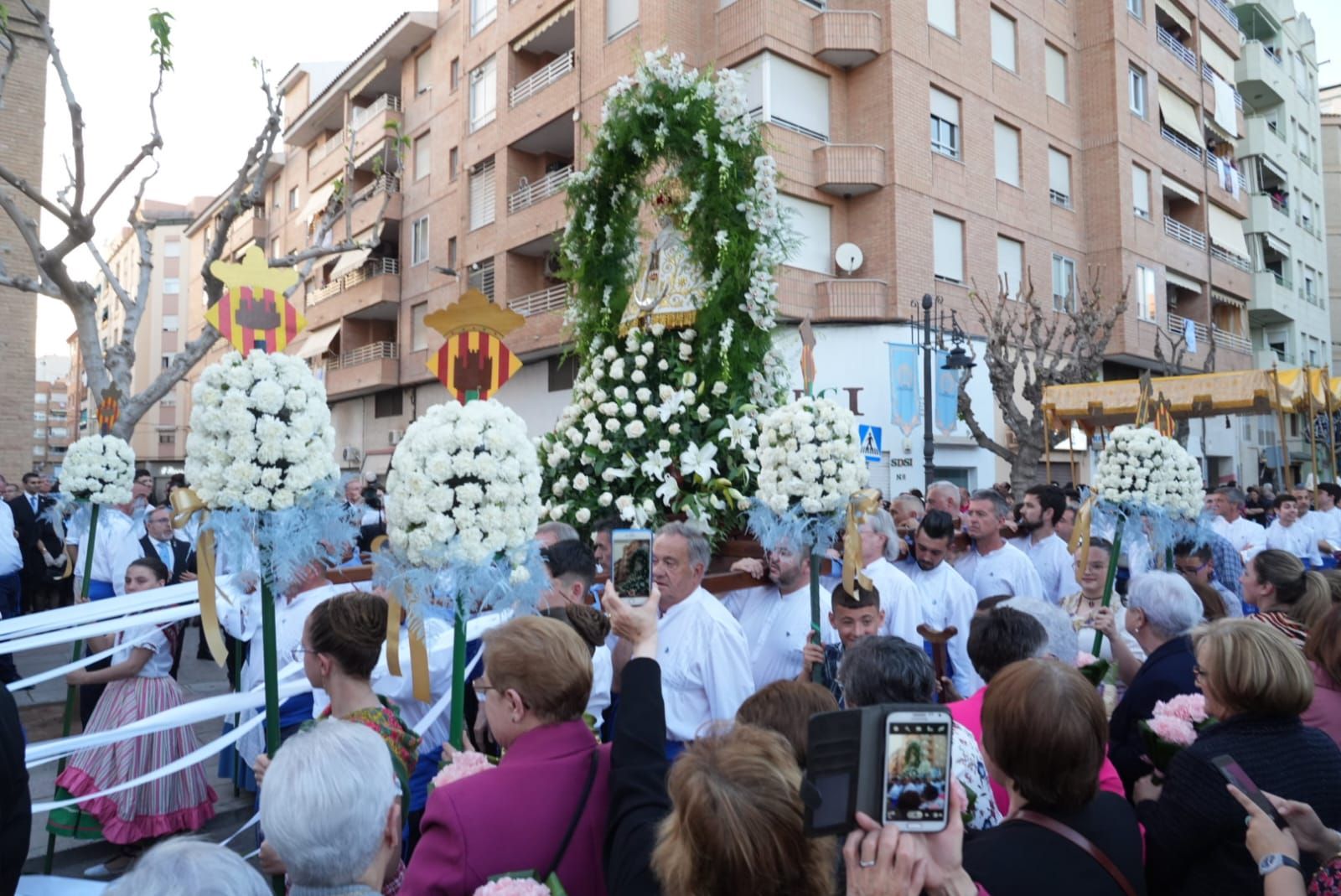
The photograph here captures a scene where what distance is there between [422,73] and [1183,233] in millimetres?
23717

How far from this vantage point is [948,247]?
21.0 metres

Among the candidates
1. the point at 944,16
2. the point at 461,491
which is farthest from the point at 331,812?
the point at 944,16

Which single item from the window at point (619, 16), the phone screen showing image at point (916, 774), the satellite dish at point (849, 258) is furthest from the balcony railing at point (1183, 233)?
the phone screen showing image at point (916, 774)

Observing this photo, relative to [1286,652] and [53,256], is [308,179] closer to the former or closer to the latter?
[53,256]

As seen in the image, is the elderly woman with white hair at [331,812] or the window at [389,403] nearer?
the elderly woman with white hair at [331,812]

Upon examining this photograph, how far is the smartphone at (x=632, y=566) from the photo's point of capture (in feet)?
11.0

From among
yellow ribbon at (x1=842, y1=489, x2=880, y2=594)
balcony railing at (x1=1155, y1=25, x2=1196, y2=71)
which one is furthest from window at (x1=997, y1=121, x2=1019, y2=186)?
yellow ribbon at (x1=842, y1=489, x2=880, y2=594)

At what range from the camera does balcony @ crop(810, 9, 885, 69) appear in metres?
19.5

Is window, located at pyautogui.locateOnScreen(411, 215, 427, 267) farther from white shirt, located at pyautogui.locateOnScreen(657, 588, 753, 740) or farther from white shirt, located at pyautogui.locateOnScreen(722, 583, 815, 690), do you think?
white shirt, located at pyautogui.locateOnScreen(657, 588, 753, 740)

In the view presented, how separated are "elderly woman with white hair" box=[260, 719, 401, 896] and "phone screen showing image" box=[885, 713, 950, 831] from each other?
108cm

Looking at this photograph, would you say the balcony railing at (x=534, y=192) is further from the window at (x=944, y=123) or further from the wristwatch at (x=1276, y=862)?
the wristwatch at (x=1276, y=862)

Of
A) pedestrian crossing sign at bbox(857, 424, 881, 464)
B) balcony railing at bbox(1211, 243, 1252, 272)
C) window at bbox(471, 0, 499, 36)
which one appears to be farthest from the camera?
balcony railing at bbox(1211, 243, 1252, 272)

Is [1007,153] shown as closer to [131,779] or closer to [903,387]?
[903,387]

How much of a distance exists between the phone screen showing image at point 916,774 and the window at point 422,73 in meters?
29.6
